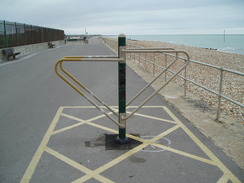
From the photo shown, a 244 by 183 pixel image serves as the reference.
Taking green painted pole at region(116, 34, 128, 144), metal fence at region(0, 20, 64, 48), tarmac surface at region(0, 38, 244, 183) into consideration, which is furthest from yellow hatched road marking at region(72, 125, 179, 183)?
metal fence at region(0, 20, 64, 48)

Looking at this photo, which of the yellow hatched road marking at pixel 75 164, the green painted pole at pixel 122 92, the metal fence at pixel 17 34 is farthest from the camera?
the metal fence at pixel 17 34

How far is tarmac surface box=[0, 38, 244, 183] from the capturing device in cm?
343

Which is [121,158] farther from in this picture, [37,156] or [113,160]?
[37,156]

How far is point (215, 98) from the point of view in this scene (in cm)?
919

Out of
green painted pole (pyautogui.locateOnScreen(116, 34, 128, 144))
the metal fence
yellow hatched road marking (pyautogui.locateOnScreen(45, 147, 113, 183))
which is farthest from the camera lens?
the metal fence

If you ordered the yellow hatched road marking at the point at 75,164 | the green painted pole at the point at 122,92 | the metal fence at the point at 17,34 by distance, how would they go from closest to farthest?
the yellow hatched road marking at the point at 75,164 → the green painted pole at the point at 122,92 → the metal fence at the point at 17,34

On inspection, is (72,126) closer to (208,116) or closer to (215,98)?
(208,116)

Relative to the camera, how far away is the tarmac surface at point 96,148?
3.43m

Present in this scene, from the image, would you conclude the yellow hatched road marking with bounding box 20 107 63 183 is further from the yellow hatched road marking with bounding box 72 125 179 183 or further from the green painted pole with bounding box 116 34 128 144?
the green painted pole with bounding box 116 34 128 144

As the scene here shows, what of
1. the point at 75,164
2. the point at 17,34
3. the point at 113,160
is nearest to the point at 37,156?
the point at 75,164

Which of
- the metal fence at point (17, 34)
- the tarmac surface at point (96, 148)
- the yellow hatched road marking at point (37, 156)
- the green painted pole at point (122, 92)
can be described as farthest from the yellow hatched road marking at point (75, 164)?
the metal fence at point (17, 34)

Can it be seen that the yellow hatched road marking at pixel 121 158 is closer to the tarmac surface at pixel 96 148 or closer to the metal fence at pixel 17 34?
the tarmac surface at pixel 96 148

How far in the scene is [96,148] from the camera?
421cm

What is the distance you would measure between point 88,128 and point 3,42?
16.9 metres
